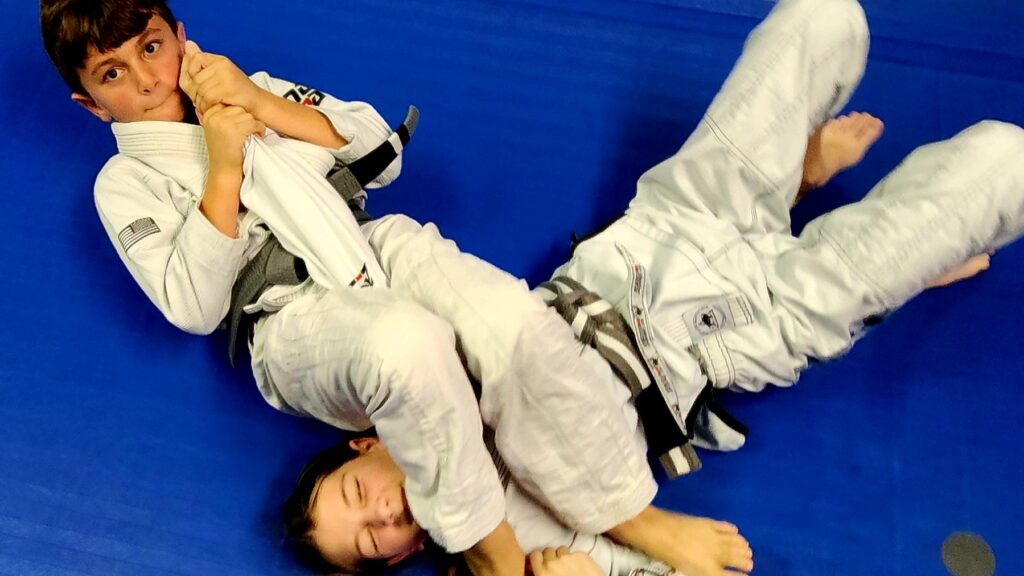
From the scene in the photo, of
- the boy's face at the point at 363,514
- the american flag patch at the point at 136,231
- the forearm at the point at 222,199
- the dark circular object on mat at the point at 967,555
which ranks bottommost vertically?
the dark circular object on mat at the point at 967,555

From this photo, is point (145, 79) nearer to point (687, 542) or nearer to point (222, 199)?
point (222, 199)

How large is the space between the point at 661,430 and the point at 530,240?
347mm

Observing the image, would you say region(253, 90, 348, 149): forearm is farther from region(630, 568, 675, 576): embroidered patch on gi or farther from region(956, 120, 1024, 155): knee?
region(956, 120, 1024, 155): knee

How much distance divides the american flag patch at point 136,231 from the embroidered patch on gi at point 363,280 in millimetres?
241

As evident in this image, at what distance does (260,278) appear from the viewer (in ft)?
3.14

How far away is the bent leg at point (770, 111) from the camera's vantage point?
1025 mm

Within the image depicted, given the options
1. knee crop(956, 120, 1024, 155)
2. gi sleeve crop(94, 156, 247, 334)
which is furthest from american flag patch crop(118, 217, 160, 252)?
knee crop(956, 120, 1024, 155)

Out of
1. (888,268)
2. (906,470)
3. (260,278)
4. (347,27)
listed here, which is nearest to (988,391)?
(906,470)

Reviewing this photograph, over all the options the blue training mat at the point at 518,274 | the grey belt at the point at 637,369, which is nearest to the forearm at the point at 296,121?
the blue training mat at the point at 518,274

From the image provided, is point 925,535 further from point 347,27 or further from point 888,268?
point 347,27

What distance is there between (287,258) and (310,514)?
0.94 ft

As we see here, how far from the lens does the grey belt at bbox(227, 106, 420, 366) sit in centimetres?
95

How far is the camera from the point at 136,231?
0.95 metres

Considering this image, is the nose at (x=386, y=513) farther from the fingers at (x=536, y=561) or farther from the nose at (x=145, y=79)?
the nose at (x=145, y=79)
